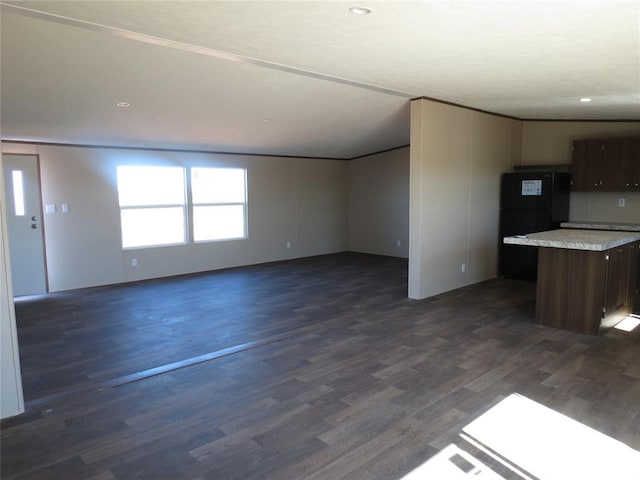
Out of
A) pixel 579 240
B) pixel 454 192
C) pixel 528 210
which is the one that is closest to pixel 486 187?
pixel 528 210

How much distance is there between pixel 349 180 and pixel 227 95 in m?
5.38

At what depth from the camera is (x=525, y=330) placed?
Answer: 4164 millimetres

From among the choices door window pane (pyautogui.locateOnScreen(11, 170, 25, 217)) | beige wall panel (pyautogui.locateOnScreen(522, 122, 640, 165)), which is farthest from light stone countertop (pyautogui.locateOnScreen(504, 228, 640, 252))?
door window pane (pyautogui.locateOnScreen(11, 170, 25, 217))

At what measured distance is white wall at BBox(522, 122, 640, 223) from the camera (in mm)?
5859

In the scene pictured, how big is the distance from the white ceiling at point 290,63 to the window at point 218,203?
141 cm

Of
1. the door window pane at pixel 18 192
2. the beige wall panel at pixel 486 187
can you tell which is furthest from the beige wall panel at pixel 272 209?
the beige wall panel at pixel 486 187

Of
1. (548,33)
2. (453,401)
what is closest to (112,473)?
(453,401)

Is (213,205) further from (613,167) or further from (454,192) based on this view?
(613,167)

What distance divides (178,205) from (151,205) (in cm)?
46

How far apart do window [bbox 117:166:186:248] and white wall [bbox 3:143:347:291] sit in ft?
0.51

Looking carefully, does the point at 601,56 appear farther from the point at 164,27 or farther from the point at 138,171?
the point at 138,171

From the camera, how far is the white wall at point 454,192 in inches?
205

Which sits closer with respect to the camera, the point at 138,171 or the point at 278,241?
the point at 138,171

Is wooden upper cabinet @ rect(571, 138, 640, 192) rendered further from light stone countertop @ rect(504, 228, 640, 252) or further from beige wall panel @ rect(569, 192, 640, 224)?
light stone countertop @ rect(504, 228, 640, 252)
